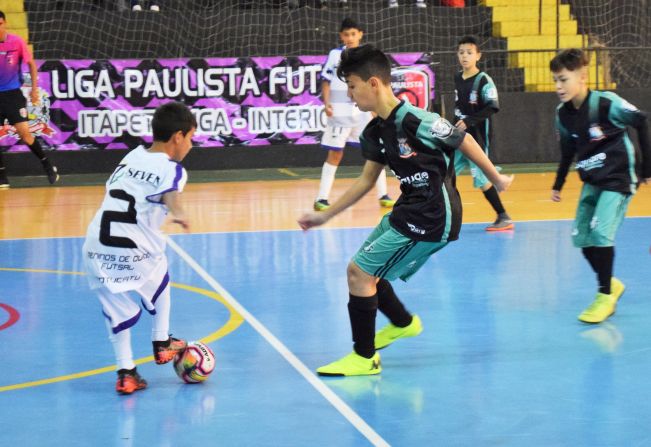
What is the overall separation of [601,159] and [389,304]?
179cm

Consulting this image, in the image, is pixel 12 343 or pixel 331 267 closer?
pixel 12 343

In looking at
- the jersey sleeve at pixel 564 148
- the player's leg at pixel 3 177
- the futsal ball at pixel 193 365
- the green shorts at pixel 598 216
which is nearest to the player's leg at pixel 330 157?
the jersey sleeve at pixel 564 148

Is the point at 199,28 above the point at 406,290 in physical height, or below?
above

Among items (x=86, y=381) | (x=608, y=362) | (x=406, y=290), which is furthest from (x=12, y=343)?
(x=608, y=362)

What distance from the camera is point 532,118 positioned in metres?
16.4

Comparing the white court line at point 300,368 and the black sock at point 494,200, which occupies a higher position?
the white court line at point 300,368

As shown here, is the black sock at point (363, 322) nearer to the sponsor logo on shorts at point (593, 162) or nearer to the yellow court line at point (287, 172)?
the sponsor logo on shorts at point (593, 162)

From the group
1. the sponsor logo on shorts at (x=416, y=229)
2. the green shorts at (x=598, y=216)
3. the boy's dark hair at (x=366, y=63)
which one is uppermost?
the boy's dark hair at (x=366, y=63)

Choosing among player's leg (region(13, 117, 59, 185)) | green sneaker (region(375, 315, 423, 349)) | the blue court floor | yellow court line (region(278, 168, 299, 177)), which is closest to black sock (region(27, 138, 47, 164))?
player's leg (region(13, 117, 59, 185))

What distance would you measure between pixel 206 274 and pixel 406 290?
1624mm

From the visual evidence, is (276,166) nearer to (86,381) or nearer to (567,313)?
(567,313)

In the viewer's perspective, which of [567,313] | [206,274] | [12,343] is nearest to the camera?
[12,343]

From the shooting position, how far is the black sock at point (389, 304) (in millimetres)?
5711

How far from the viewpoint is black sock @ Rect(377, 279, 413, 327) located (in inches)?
225
